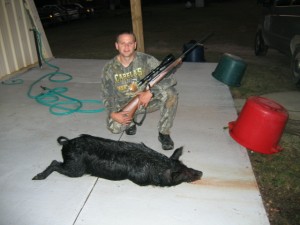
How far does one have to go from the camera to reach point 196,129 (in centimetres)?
428

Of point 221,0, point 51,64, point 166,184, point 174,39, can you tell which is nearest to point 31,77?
point 51,64

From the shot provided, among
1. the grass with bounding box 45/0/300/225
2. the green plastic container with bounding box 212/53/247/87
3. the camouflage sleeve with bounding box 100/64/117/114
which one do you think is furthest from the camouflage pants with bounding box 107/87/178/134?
the green plastic container with bounding box 212/53/247/87

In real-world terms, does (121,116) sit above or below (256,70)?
above

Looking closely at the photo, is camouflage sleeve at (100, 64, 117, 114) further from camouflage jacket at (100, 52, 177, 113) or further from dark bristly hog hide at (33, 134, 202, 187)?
dark bristly hog hide at (33, 134, 202, 187)

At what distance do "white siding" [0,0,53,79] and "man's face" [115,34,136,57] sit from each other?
418 cm

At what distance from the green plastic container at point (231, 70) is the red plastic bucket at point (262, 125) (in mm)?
2376

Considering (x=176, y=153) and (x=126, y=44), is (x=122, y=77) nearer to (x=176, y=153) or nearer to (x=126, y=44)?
(x=126, y=44)

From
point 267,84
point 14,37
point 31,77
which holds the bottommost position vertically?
point 267,84

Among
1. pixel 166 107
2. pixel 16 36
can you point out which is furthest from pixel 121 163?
pixel 16 36

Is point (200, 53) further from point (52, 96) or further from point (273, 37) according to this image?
point (52, 96)

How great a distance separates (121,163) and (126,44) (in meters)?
1.41

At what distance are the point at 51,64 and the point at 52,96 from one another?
2410 millimetres

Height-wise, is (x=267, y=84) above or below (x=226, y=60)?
below

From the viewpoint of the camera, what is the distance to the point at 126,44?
3498 mm
